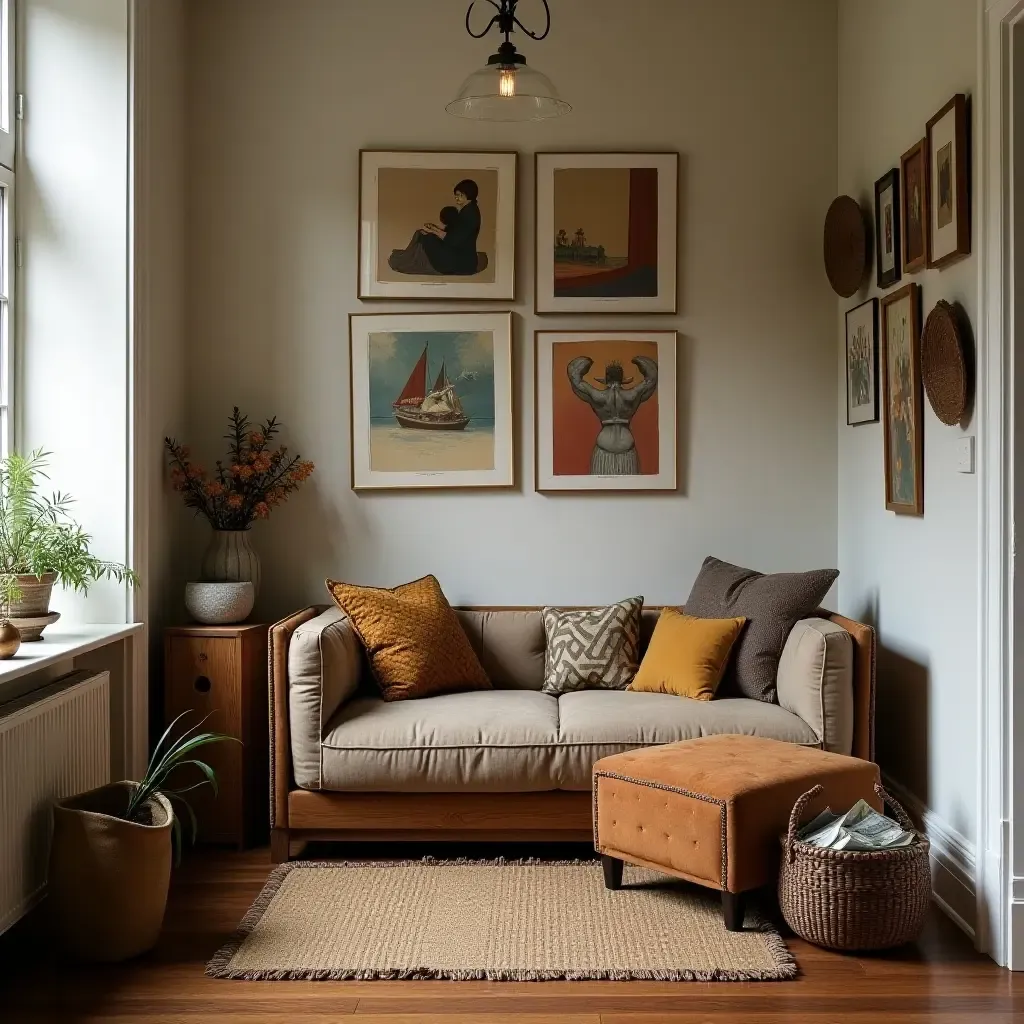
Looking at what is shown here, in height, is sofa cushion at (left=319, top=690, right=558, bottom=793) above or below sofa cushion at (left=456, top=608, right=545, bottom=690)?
below

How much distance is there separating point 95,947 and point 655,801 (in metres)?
1.50

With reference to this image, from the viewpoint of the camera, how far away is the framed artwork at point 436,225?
14.5 feet

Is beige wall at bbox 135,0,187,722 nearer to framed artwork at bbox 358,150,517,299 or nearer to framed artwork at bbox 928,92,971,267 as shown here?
framed artwork at bbox 358,150,517,299

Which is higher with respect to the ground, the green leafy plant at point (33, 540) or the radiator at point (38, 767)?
the green leafy plant at point (33, 540)

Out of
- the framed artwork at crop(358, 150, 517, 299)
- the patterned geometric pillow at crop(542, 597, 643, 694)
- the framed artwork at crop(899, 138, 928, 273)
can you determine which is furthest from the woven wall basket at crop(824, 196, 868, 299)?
the patterned geometric pillow at crop(542, 597, 643, 694)

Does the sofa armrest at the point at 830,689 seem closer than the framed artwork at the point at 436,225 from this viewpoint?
Yes

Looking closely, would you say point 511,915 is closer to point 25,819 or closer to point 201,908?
point 201,908

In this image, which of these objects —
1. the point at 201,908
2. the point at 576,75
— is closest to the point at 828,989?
the point at 201,908

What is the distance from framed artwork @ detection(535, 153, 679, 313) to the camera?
14.6ft

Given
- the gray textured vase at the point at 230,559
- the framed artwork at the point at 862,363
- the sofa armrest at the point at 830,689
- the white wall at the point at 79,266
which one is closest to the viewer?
the sofa armrest at the point at 830,689

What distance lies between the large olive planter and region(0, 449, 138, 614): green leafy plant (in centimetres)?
76

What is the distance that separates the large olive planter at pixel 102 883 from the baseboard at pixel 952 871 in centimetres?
215

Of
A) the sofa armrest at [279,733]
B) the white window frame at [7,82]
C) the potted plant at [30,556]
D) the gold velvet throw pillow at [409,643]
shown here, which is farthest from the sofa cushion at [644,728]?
the white window frame at [7,82]

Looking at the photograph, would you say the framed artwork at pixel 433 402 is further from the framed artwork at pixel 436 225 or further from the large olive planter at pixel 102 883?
the large olive planter at pixel 102 883
